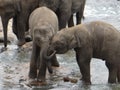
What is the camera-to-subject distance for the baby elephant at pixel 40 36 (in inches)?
465

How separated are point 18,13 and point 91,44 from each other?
12.8 ft

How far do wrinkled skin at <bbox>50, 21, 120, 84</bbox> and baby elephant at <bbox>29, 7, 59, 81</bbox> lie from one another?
0.21 metres

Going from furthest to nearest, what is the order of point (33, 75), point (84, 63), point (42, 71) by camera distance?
point (33, 75)
point (42, 71)
point (84, 63)

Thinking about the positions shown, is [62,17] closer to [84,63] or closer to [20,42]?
[20,42]

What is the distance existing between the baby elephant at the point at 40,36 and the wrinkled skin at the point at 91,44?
21 cm

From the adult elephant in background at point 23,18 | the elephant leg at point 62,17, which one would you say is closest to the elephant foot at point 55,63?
the adult elephant in background at point 23,18

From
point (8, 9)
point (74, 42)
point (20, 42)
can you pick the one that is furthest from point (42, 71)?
point (20, 42)

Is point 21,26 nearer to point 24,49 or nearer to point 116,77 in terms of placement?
point 24,49

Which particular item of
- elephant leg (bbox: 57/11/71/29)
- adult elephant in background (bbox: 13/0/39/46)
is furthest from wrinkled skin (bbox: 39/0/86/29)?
adult elephant in background (bbox: 13/0/39/46)

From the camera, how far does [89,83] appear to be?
40.0 ft

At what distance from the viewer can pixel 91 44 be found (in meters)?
12.1

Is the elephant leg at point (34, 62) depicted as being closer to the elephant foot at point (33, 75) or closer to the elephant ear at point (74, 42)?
the elephant foot at point (33, 75)

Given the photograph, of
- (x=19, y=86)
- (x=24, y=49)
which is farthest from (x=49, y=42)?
(x=24, y=49)

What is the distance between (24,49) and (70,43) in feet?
13.0
